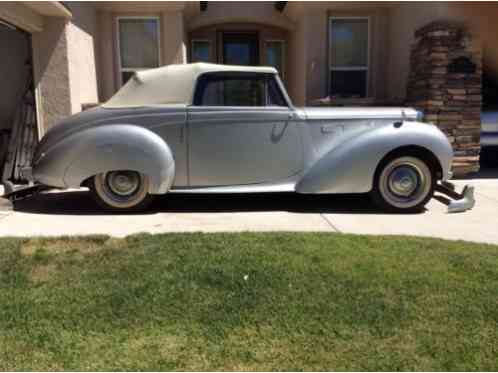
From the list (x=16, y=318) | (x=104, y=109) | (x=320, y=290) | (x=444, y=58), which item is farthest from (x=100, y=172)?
(x=444, y=58)

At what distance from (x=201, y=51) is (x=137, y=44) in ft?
7.50

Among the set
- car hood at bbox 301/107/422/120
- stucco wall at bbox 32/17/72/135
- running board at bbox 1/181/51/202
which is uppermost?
stucco wall at bbox 32/17/72/135

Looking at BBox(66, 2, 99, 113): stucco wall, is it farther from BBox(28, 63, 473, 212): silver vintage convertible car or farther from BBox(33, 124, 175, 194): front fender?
BBox(33, 124, 175, 194): front fender

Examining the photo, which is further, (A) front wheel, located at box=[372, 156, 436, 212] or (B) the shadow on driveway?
(B) the shadow on driveway

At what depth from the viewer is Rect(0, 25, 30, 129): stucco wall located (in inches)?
352

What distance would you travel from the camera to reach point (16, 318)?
2.84 m

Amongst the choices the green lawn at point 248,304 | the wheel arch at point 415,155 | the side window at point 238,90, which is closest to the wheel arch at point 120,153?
the side window at point 238,90

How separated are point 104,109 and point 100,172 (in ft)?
2.51

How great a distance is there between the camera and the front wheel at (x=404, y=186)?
5.39 meters

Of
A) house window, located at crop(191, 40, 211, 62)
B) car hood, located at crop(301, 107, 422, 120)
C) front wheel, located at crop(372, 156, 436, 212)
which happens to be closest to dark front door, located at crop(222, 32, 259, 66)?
house window, located at crop(191, 40, 211, 62)

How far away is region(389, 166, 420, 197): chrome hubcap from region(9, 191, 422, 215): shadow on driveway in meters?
0.35

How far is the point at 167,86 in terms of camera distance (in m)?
5.36

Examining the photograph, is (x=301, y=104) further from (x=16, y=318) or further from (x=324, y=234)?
(x=16, y=318)

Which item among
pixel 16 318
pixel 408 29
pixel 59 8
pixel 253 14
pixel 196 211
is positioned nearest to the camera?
pixel 16 318
